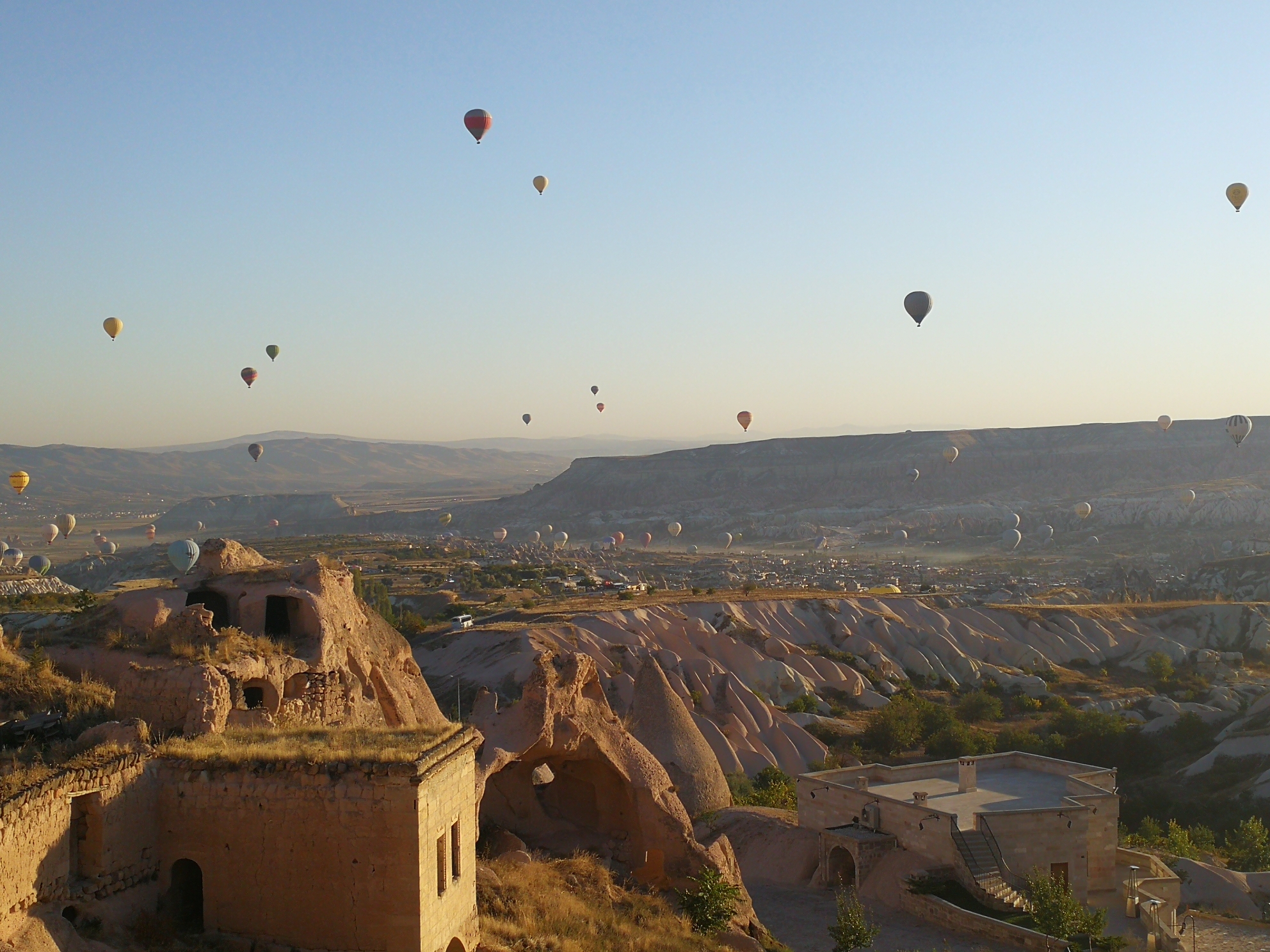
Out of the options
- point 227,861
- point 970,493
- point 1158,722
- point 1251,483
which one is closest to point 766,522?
point 970,493

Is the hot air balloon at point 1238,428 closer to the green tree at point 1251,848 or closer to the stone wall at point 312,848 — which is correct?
the green tree at point 1251,848

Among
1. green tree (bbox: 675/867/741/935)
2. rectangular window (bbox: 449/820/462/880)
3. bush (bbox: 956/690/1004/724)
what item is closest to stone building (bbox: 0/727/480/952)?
rectangular window (bbox: 449/820/462/880)

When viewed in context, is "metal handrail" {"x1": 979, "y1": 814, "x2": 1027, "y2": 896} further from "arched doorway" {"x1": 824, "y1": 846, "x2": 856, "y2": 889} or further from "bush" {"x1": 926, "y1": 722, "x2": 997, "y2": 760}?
"bush" {"x1": 926, "y1": 722, "x2": 997, "y2": 760}

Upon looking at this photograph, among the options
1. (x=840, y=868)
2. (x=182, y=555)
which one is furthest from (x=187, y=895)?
(x=182, y=555)

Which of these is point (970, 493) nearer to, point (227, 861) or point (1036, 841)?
point (1036, 841)

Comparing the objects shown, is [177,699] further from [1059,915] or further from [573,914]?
[1059,915]

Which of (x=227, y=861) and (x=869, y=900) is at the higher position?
(x=227, y=861)

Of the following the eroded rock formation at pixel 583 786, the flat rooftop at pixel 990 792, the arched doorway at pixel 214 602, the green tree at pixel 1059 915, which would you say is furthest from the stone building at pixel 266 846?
the flat rooftop at pixel 990 792
